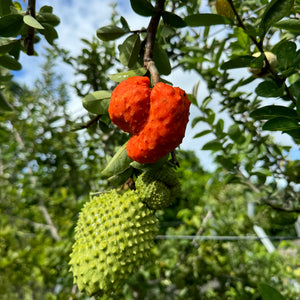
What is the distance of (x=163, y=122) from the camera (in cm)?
62

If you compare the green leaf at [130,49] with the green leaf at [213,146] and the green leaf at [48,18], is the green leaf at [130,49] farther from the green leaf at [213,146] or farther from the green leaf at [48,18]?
the green leaf at [213,146]

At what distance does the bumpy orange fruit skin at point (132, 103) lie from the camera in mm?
642

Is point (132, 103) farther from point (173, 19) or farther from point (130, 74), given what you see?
point (173, 19)

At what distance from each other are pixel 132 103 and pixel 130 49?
0.84ft

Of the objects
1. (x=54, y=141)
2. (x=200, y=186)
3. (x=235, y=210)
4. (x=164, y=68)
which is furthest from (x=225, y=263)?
(x=164, y=68)

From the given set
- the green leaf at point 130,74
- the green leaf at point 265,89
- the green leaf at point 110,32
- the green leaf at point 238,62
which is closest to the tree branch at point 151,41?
the green leaf at point 130,74

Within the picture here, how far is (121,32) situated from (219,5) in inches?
15.4

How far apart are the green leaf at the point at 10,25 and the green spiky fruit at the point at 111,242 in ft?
2.01

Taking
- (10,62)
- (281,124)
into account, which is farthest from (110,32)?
(281,124)

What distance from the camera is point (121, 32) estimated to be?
0.86 meters

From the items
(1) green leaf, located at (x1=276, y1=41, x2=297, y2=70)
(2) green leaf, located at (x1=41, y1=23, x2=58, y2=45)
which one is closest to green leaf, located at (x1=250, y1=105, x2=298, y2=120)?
(1) green leaf, located at (x1=276, y1=41, x2=297, y2=70)

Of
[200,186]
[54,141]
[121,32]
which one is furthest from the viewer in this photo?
[200,186]

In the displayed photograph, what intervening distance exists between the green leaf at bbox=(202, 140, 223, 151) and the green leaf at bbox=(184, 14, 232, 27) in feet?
2.31

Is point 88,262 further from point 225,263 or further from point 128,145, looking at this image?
point 225,263
